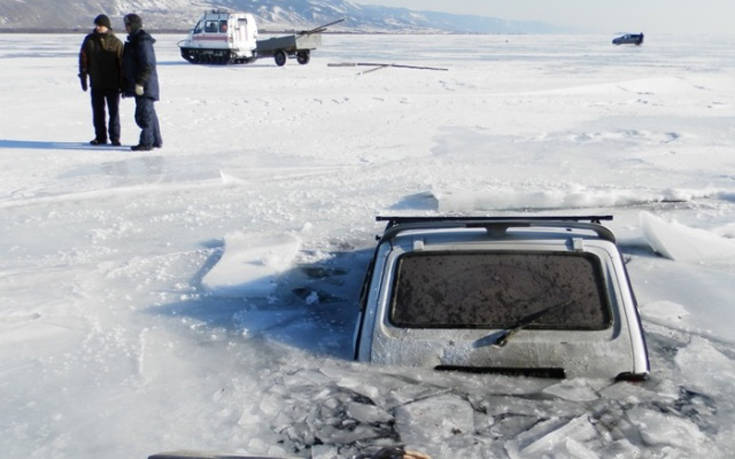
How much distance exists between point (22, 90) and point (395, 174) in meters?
13.1

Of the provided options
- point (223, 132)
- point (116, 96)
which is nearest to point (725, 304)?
point (116, 96)

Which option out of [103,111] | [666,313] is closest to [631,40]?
[103,111]

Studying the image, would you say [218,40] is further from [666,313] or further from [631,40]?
[631,40]

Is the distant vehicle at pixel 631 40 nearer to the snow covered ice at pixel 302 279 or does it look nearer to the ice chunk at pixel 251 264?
the snow covered ice at pixel 302 279

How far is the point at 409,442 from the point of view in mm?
3182

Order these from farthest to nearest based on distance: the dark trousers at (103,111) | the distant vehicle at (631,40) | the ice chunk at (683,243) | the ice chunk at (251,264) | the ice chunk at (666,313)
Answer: the distant vehicle at (631,40) → the dark trousers at (103,111) → the ice chunk at (683,243) → the ice chunk at (251,264) → the ice chunk at (666,313)

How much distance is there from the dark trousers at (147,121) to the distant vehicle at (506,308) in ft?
24.9

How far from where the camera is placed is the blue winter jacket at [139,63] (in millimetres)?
9898

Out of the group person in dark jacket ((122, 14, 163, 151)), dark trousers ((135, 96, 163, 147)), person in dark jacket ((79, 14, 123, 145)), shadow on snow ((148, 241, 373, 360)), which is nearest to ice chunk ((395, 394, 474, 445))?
shadow on snow ((148, 241, 373, 360))

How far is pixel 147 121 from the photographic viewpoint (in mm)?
10555

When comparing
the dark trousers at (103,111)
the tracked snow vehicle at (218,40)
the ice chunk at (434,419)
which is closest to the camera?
the ice chunk at (434,419)

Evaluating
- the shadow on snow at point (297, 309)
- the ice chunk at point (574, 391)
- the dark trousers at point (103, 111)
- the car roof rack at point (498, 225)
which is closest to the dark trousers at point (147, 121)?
the dark trousers at point (103, 111)

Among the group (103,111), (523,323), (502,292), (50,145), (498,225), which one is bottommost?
(50,145)

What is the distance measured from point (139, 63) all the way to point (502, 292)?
791cm
